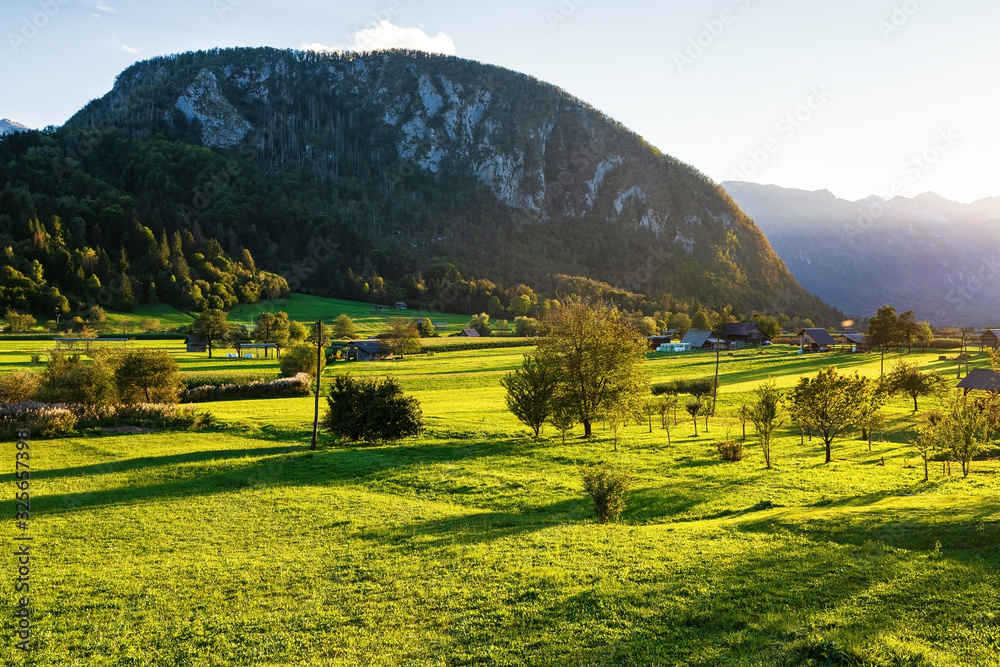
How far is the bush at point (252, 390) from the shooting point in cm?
5300

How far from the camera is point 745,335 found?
409 feet

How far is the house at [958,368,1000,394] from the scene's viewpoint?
4578cm

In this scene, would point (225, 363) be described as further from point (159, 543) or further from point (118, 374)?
point (159, 543)

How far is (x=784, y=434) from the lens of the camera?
39.8 m

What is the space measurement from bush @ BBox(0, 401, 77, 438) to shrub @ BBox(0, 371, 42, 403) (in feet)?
17.0

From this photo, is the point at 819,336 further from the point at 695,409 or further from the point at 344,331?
the point at 344,331

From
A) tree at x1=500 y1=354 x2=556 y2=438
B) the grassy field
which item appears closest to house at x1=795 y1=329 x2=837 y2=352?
the grassy field

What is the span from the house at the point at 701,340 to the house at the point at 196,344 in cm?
9530

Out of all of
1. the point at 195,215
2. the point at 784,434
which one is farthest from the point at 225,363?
the point at 195,215

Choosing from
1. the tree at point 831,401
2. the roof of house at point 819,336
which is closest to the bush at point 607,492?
the tree at point 831,401

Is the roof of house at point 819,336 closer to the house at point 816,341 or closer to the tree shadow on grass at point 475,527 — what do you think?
the house at point 816,341

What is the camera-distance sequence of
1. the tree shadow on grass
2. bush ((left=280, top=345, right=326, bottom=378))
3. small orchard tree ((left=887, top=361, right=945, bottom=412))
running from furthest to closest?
1. bush ((left=280, top=345, right=326, bottom=378))
2. small orchard tree ((left=887, top=361, right=945, bottom=412))
3. the tree shadow on grass

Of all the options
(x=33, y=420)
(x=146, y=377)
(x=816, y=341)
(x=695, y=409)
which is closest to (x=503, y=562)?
(x=695, y=409)

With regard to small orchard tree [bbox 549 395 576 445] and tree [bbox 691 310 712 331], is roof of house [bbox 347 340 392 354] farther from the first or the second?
tree [bbox 691 310 712 331]
